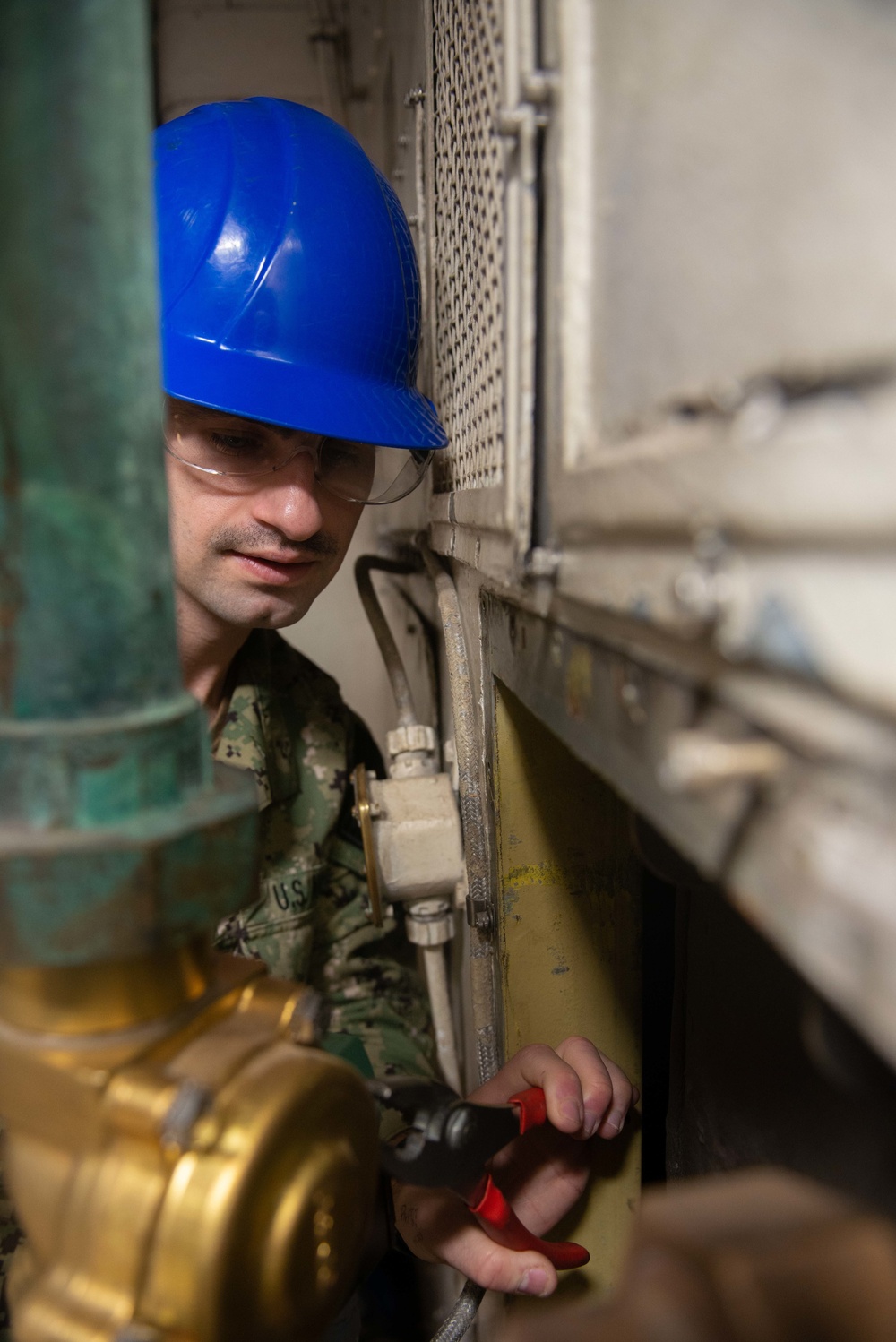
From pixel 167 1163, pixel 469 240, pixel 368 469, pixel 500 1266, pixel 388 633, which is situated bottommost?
pixel 500 1266

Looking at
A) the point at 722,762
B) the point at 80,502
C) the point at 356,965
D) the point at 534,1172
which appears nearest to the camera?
the point at 722,762

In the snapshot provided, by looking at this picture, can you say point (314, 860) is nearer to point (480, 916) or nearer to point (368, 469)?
point (480, 916)

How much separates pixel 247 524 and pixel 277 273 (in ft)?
0.94

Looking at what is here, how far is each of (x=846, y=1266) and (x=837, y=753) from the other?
0.18m

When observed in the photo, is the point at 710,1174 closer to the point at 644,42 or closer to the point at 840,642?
the point at 840,642

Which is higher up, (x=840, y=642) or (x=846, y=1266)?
(x=840, y=642)

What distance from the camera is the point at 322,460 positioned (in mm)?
1115

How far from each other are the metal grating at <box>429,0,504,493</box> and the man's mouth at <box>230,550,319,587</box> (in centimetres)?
21

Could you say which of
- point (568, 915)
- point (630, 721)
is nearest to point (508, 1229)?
point (568, 915)

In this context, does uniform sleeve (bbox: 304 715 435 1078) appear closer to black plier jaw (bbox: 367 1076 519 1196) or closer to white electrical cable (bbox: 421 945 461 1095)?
white electrical cable (bbox: 421 945 461 1095)

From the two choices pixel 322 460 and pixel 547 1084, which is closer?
pixel 547 1084

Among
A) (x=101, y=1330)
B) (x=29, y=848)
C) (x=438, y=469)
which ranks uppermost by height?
(x=438, y=469)

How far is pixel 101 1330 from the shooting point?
15.1 inches

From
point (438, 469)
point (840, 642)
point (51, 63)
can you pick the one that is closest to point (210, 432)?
point (438, 469)
